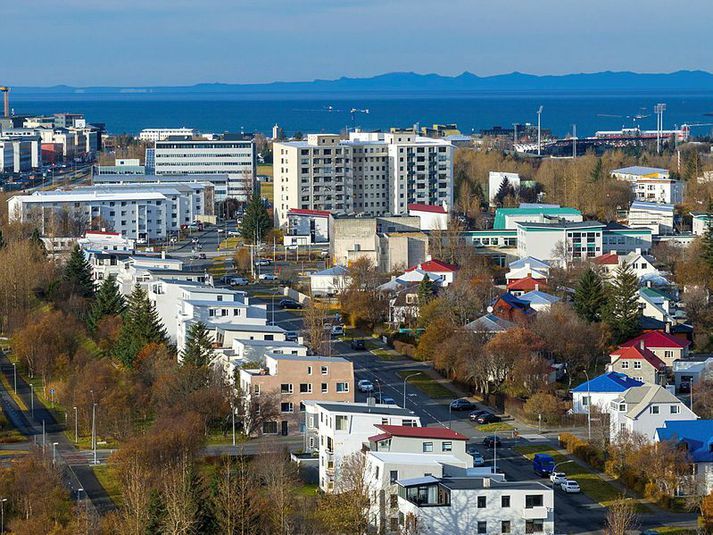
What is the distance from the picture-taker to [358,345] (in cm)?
2433

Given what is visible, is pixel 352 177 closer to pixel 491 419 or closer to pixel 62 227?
pixel 62 227

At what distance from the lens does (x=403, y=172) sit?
132 feet

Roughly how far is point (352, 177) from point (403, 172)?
49.9 inches

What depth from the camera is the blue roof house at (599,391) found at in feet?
63.8

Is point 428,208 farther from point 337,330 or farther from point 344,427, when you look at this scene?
point 344,427

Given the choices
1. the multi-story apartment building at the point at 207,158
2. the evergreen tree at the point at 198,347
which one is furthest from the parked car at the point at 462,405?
the multi-story apartment building at the point at 207,158

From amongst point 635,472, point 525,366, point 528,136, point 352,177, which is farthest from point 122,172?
point 635,472

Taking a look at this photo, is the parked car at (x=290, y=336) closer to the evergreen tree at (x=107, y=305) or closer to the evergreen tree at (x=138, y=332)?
the evergreen tree at (x=138, y=332)

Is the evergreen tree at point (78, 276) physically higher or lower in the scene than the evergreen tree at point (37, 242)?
lower

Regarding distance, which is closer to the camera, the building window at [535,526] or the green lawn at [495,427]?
the building window at [535,526]

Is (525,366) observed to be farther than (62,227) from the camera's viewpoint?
No

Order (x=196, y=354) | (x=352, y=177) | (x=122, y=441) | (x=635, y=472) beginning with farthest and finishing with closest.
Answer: (x=352, y=177) → (x=196, y=354) → (x=122, y=441) → (x=635, y=472)

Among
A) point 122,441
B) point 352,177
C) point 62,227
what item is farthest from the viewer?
point 352,177

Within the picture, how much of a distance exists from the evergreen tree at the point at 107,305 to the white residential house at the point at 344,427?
806 centimetres
